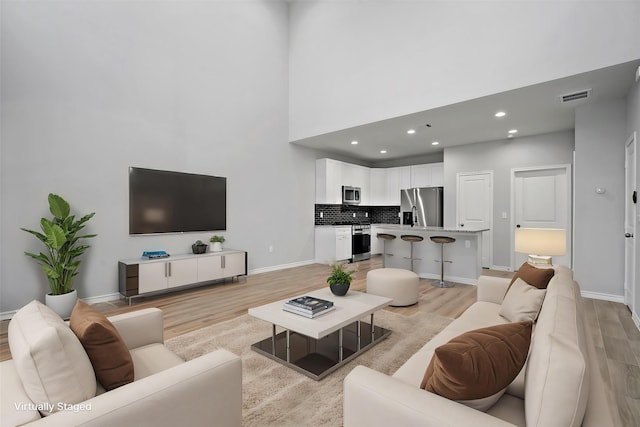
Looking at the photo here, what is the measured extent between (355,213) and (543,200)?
4.28 metres

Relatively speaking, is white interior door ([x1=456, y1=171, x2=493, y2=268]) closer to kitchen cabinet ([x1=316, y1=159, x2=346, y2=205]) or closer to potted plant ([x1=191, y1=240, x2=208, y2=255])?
kitchen cabinet ([x1=316, y1=159, x2=346, y2=205])

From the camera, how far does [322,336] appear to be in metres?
2.08

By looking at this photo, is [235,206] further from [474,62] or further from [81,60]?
[474,62]

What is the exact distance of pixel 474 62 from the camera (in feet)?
13.4

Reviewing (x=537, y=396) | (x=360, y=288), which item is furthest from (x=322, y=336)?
(x=360, y=288)

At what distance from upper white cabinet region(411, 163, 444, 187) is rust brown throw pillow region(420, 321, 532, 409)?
695cm

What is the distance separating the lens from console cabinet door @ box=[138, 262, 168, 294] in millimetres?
4067

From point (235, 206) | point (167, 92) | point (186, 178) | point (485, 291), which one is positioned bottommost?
point (485, 291)

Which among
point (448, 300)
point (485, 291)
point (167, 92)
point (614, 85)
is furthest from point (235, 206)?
point (614, 85)

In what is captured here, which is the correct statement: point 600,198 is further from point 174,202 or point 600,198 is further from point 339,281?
point 174,202

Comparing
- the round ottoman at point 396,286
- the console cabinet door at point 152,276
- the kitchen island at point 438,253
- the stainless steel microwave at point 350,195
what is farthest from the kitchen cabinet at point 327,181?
the console cabinet door at point 152,276

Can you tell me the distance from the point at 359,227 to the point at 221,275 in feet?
12.0

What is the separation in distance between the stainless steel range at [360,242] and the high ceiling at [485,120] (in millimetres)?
1921

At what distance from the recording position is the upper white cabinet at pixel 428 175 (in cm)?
765
